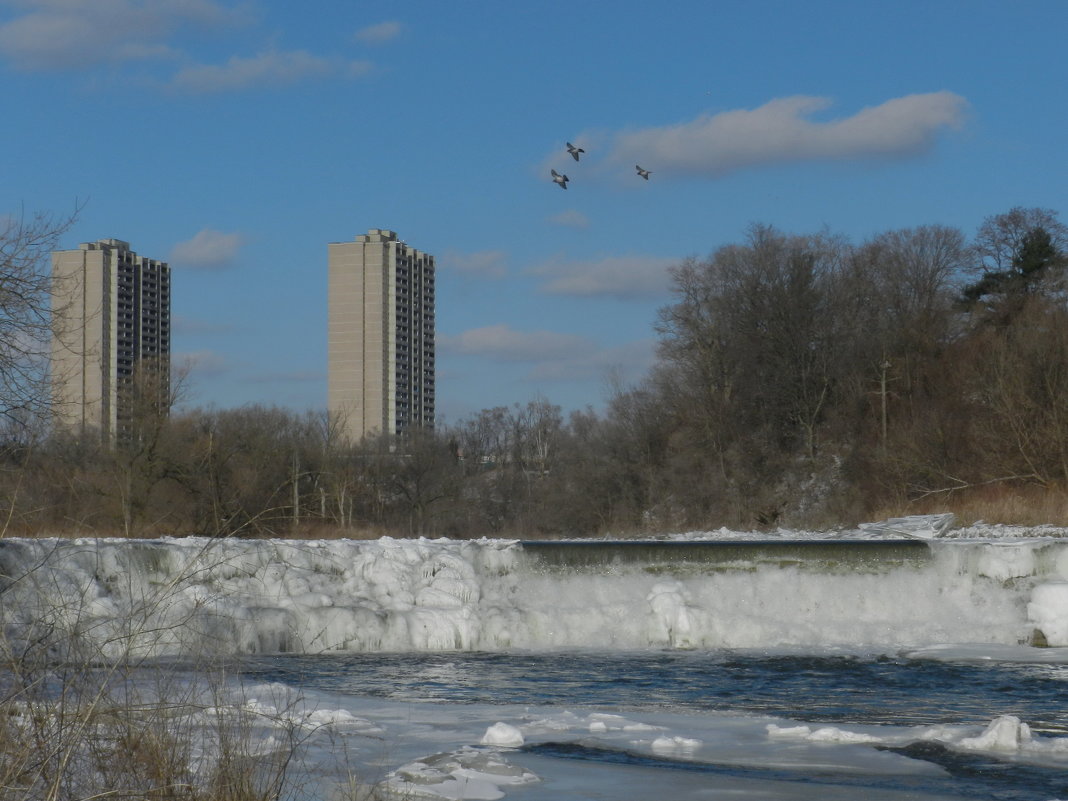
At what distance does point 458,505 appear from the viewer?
59844 mm

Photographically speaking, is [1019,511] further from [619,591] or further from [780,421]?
[780,421]

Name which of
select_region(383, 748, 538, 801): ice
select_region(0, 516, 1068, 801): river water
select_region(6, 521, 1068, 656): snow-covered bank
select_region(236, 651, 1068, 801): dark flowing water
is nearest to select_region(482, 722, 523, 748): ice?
select_region(0, 516, 1068, 801): river water

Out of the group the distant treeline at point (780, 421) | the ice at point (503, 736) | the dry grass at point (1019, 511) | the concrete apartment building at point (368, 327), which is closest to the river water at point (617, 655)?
the ice at point (503, 736)

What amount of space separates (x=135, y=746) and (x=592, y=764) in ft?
10.7

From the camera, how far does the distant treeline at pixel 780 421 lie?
117 feet

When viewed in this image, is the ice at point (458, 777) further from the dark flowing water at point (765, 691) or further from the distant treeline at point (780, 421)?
the distant treeline at point (780, 421)

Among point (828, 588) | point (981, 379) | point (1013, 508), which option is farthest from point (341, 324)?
point (828, 588)

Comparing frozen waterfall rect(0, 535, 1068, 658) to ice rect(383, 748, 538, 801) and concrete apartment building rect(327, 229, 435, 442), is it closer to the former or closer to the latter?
ice rect(383, 748, 538, 801)

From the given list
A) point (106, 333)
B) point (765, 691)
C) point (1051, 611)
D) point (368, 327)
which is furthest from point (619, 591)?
point (368, 327)

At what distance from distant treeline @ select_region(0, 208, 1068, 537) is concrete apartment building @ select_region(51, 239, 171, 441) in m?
1.57

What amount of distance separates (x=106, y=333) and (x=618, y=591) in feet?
105

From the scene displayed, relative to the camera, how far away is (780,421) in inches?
1972

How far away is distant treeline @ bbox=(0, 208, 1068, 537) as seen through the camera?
3572 cm

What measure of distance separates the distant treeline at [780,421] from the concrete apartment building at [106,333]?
5.17 feet
